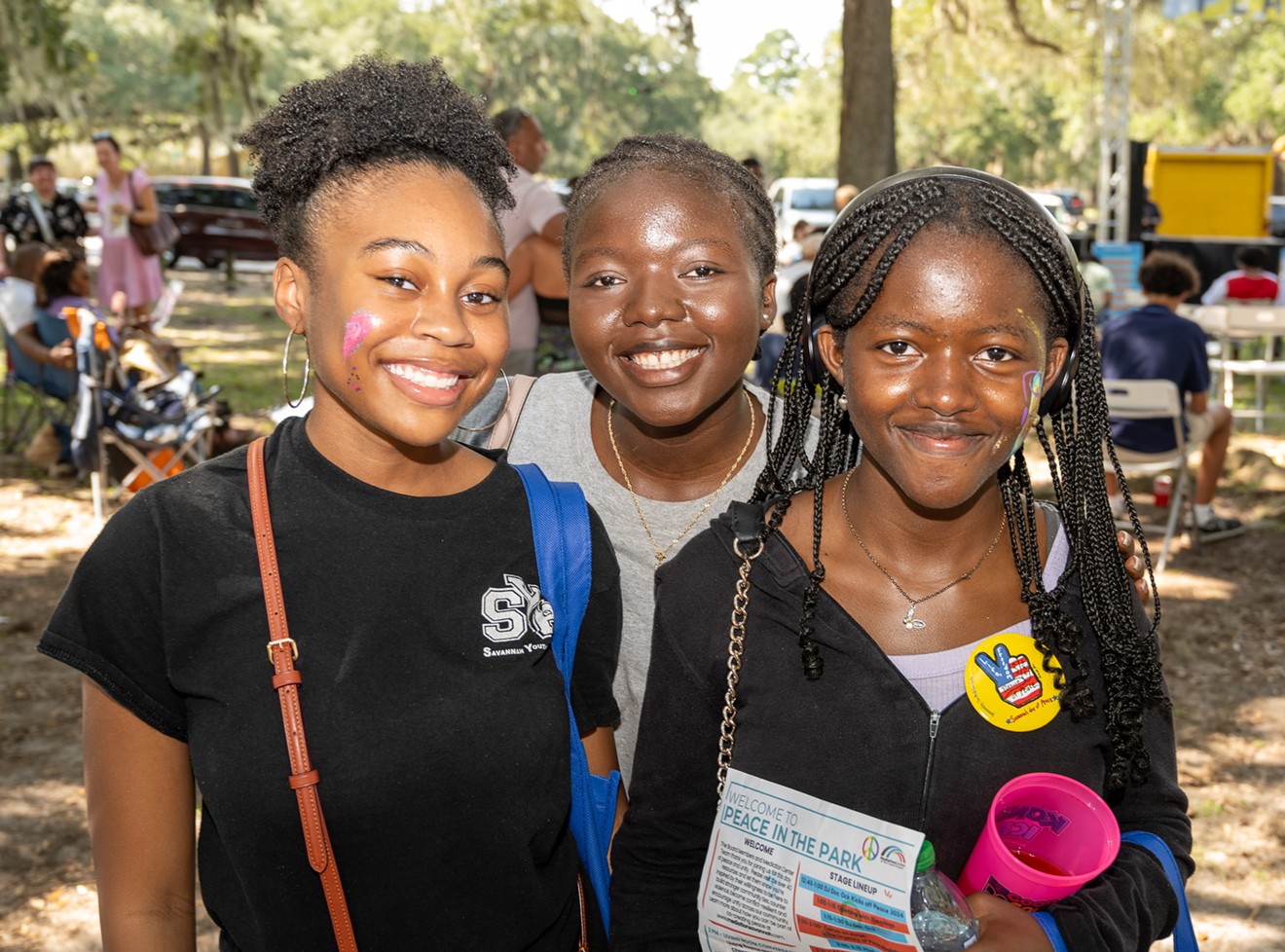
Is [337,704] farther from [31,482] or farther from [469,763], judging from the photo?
[31,482]

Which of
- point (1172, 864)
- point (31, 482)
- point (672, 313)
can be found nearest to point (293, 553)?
point (672, 313)

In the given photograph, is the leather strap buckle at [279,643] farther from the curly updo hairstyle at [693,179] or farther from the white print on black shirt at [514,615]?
the curly updo hairstyle at [693,179]

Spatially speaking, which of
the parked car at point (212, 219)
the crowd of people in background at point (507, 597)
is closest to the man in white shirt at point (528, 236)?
the crowd of people in background at point (507, 597)

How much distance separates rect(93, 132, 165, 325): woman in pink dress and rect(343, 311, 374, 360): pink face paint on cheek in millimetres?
11892

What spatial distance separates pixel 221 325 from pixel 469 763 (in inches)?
659

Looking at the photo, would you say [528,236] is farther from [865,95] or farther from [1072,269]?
[865,95]

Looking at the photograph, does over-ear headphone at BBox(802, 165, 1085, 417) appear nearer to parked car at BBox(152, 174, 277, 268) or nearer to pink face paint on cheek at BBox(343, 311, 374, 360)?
pink face paint on cheek at BBox(343, 311, 374, 360)

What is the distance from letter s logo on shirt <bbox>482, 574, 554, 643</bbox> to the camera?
1.71 metres

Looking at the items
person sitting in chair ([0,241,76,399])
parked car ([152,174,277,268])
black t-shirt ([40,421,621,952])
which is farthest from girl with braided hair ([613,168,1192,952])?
parked car ([152,174,277,268])

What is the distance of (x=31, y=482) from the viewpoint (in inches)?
351

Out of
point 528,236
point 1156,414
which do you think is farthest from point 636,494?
point 1156,414

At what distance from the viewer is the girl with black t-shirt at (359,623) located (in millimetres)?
1581

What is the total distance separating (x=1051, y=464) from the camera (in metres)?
2.06

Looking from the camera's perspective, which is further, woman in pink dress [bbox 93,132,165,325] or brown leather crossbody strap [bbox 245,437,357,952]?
woman in pink dress [bbox 93,132,165,325]
